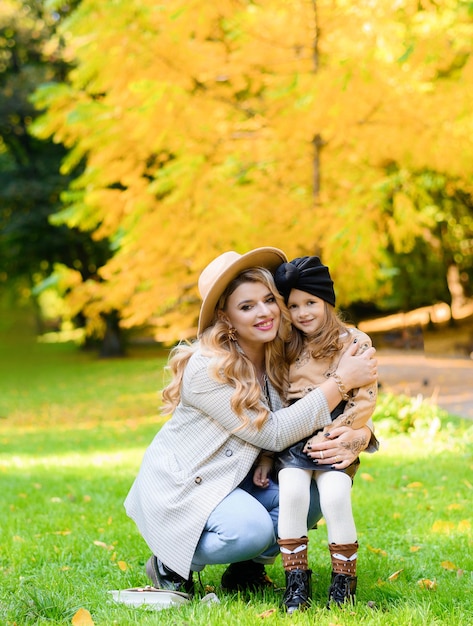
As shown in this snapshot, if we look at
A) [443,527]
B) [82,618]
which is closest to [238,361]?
[82,618]

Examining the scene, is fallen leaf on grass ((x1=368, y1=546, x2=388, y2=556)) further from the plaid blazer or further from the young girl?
the plaid blazer

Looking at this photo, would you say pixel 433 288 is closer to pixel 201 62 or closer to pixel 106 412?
pixel 106 412

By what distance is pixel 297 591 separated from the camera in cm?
304

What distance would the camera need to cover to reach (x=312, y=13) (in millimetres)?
8469

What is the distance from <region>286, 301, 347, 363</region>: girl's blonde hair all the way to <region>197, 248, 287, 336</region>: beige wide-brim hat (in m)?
0.32

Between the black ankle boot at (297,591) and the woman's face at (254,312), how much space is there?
950mm

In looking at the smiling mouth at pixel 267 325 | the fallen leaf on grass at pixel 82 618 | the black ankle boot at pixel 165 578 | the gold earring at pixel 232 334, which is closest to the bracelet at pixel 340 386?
the smiling mouth at pixel 267 325

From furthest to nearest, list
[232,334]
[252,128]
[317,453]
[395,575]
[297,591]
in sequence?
[252,128], [395,575], [232,334], [317,453], [297,591]

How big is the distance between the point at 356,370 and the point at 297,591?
894mm

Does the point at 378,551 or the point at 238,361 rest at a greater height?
the point at 238,361

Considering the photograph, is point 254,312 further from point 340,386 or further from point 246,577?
point 246,577

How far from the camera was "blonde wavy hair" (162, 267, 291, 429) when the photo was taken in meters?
3.21

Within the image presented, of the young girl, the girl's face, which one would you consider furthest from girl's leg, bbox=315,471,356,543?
the girl's face

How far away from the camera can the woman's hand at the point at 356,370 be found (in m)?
3.24
